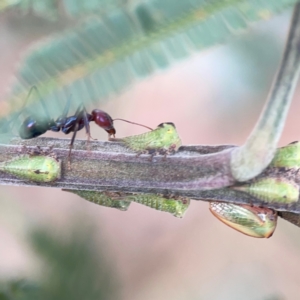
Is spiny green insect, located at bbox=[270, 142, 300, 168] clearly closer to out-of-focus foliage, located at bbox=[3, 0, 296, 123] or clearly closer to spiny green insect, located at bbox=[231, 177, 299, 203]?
spiny green insect, located at bbox=[231, 177, 299, 203]

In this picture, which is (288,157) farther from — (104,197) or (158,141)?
(104,197)

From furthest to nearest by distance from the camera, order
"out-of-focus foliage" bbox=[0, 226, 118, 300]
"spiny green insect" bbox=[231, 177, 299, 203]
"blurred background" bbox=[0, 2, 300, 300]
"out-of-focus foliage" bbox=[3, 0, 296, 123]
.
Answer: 1. "blurred background" bbox=[0, 2, 300, 300]
2. "out-of-focus foliage" bbox=[0, 226, 118, 300]
3. "spiny green insect" bbox=[231, 177, 299, 203]
4. "out-of-focus foliage" bbox=[3, 0, 296, 123]

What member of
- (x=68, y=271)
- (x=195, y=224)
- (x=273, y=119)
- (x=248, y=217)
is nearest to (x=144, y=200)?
(x=248, y=217)

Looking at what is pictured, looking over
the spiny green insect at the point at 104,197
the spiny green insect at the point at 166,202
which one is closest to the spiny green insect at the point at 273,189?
the spiny green insect at the point at 166,202

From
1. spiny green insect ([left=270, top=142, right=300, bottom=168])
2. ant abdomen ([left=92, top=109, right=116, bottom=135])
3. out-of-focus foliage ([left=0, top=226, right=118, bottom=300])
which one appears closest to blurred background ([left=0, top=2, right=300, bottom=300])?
out-of-focus foliage ([left=0, top=226, right=118, bottom=300])

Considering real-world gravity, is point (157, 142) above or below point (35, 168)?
above

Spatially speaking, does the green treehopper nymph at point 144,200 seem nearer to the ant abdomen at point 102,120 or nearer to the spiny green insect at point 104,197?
the spiny green insect at point 104,197

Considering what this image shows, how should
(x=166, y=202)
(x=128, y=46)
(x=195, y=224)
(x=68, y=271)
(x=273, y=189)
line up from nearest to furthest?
(x=128, y=46)
(x=273, y=189)
(x=166, y=202)
(x=68, y=271)
(x=195, y=224)
